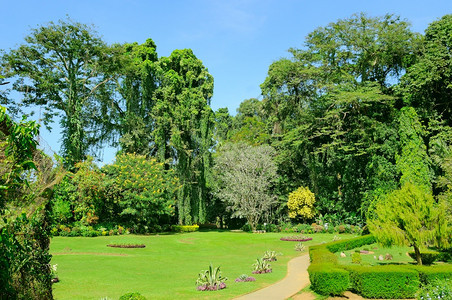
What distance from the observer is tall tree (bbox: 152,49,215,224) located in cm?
4022

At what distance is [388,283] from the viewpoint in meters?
13.1

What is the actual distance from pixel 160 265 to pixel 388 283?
11895 mm

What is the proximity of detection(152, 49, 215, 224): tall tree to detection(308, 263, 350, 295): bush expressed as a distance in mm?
26882

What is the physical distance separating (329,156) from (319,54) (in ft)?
39.8

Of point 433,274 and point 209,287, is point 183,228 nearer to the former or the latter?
point 209,287

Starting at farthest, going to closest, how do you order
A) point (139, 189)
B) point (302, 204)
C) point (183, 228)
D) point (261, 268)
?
point (302, 204)
point (183, 228)
point (139, 189)
point (261, 268)

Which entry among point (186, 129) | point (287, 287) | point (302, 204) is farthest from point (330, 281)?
point (186, 129)

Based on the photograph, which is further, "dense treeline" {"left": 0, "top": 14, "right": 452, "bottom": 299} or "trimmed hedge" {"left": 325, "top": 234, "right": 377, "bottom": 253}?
"dense treeline" {"left": 0, "top": 14, "right": 452, "bottom": 299}

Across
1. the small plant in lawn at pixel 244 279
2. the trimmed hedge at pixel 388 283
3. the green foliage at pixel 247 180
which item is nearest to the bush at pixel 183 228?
the green foliage at pixel 247 180

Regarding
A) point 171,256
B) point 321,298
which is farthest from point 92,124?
point 321,298

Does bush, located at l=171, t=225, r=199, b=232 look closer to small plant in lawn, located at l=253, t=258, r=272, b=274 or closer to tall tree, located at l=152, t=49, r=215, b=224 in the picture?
tall tree, located at l=152, t=49, r=215, b=224

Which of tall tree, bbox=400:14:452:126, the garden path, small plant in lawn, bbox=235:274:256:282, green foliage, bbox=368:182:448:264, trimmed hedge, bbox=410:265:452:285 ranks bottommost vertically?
the garden path

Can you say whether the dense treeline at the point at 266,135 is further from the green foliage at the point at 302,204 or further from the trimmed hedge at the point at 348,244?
the trimmed hedge at the point at 348,244

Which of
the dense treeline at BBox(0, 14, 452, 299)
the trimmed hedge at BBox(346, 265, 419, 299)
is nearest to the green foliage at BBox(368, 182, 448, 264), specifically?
the trimmed hedge at BBox(346, 265, 419, 299)
